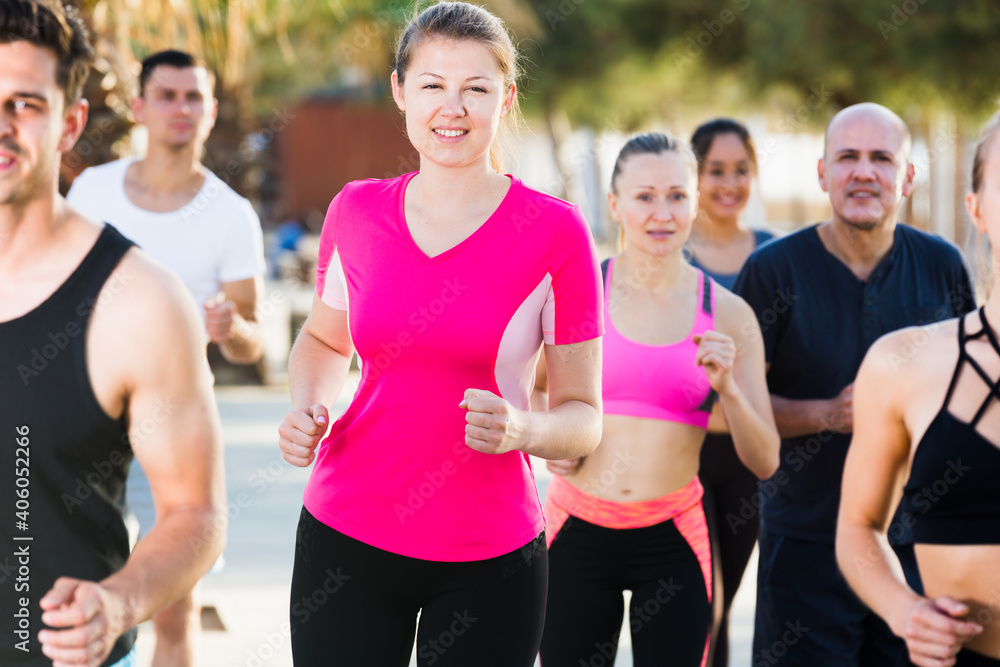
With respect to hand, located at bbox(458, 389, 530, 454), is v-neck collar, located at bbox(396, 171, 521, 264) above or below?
above

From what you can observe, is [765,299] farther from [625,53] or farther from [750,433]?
[625,53]

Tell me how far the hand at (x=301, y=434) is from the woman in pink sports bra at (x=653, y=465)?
3.58ft

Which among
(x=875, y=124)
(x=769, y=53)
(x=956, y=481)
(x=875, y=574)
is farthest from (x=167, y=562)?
(x=769, y=53)

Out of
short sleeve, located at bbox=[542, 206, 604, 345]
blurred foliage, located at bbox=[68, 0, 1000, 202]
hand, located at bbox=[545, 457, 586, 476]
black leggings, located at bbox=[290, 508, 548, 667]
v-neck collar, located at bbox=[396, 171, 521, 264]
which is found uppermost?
blurred foliage, located at bbox=[68, 0, 1000, 202]

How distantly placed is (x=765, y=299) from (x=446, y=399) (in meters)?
1.60

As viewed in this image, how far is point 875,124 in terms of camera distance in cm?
360

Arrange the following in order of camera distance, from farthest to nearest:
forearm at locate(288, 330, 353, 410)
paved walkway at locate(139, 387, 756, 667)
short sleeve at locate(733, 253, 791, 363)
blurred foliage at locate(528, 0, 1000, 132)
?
blurred foliage at locate(528, 0, 1000, 132) < paved walkway at locate(139, 387, 756, 667) < short sleeve at locate(733, 253, 791, 363) < forearm at locate(288, 330, 353, 410)

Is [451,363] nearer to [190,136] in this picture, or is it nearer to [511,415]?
[511,415]

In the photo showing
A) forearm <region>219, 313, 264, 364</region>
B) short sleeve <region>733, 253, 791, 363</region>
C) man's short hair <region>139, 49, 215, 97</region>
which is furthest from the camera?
man's short hair <region>139, 49, 215, 97</region>

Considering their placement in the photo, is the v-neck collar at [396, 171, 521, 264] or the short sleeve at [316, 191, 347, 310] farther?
the short sleeve at [316, 191, 347, 310]

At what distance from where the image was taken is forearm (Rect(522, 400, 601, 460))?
2.23m

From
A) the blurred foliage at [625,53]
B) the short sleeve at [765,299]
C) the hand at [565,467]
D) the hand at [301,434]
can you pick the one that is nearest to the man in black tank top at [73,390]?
the hand at [301,434]

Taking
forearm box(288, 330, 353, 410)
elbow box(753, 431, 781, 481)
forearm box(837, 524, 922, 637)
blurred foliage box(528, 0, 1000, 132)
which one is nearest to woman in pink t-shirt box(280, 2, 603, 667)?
forearm box(288, 330, 353, 410)

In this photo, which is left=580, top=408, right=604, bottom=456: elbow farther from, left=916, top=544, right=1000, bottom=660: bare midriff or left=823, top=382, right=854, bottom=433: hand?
left=823, top=382, right=854, bottom=433: hand
